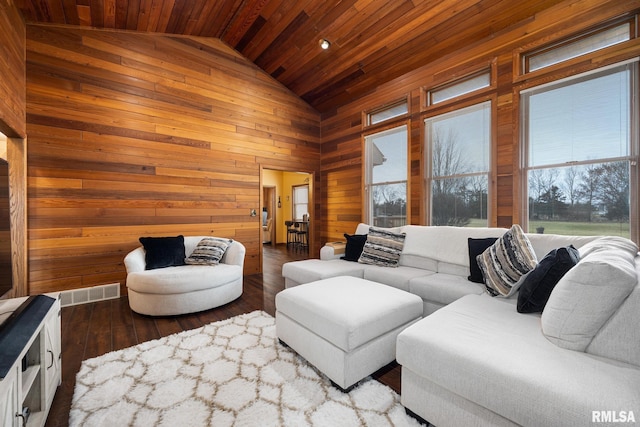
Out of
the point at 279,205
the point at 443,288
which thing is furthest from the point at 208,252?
the point at 279,205

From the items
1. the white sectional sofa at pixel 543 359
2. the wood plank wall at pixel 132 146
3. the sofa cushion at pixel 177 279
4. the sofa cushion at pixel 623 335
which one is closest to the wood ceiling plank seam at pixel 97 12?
the wood plank wall at pixel 132 146

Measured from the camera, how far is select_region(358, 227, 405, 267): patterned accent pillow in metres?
3.26

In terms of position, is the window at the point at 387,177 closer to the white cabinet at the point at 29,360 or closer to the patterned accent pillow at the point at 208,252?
the patterned accent pillow at the point at 208,252

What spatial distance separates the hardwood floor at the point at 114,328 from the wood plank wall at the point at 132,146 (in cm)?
73

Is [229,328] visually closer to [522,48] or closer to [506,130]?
[506,130]

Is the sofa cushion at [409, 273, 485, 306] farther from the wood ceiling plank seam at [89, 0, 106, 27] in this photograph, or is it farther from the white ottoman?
the wood ceiling plank seam at [89, 0, 106, 27]

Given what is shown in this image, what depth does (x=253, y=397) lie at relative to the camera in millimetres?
1648

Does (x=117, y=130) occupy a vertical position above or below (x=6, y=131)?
above

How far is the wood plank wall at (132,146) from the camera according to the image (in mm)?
3254

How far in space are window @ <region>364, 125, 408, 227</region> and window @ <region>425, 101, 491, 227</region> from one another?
0.48m

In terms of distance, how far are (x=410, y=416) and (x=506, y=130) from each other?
3290 mm

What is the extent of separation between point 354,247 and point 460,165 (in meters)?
1.87

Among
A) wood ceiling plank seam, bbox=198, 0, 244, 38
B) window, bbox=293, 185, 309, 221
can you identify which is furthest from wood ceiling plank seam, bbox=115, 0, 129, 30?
window, bbox=293, 185, 309, 221

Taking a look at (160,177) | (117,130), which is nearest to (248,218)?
(160,177)
